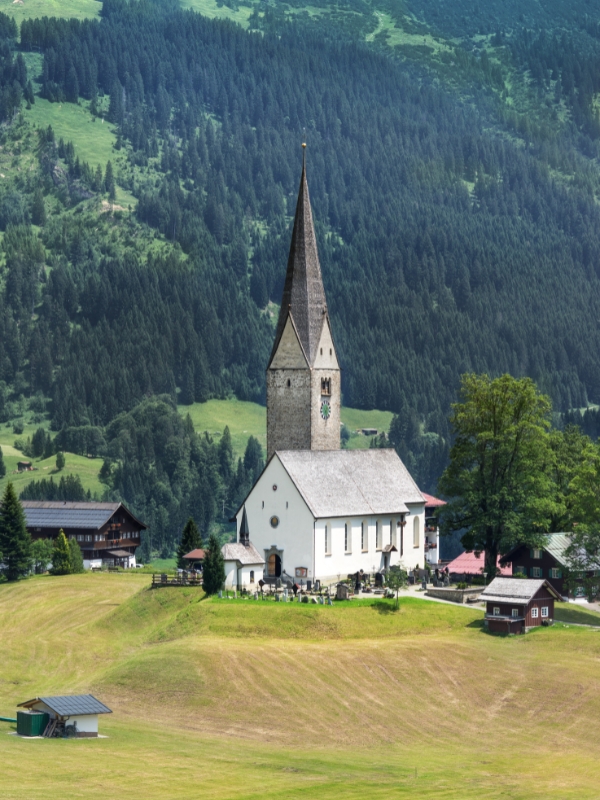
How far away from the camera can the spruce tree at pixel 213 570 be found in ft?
364

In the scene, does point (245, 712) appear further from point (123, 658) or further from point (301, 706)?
point (123, 658)

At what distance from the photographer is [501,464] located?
12044 centimetres

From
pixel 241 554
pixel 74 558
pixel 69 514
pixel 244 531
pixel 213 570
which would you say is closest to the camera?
pixel 213 570

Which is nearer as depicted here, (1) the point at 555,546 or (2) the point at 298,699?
(2) the point at 298,699

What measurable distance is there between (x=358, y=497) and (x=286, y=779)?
48.3 meters

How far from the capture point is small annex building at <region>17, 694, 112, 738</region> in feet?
275

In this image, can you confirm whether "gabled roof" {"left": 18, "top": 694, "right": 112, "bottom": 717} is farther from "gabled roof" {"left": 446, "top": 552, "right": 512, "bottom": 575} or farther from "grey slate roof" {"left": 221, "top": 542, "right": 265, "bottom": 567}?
"gabled roof" {"left": 446, "top": 552, "right": 512, "bottom": 575}

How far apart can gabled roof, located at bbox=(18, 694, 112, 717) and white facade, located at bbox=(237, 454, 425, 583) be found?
32021 mm

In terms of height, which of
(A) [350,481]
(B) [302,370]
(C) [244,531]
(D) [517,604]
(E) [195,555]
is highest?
(B) [302,370]

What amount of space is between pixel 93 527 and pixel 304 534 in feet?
188

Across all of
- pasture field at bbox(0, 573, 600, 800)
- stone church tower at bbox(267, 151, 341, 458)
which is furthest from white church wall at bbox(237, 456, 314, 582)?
stone church tower at bbox(267, 151, 341, 458)

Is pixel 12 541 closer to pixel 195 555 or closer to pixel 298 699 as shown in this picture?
pixel 195 555

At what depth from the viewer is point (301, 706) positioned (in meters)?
91.3

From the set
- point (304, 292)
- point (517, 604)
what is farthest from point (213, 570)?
point (304, 292)
